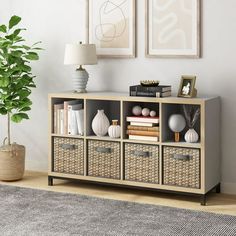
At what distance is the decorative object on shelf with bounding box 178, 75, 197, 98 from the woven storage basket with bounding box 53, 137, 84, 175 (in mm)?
927

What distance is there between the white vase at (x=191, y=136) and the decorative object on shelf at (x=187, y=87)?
271 millimetres

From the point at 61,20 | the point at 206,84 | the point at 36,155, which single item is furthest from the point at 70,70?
the point at 206,84

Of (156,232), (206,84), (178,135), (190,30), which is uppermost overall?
(190,30)

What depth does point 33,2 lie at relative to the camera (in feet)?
18.0

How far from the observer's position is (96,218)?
4078 millimetres

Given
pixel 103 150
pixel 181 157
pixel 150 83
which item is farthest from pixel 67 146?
pixel 181 157

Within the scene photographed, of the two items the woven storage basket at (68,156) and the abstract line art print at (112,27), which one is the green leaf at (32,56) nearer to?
the abstract line art print at (112,27)

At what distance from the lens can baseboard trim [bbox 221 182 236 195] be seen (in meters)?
4.76

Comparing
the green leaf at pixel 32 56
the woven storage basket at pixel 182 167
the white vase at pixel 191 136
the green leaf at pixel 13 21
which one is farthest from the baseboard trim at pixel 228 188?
the green leaf at pixel 13 21

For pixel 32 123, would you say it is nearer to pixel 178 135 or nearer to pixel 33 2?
pixel 33 2

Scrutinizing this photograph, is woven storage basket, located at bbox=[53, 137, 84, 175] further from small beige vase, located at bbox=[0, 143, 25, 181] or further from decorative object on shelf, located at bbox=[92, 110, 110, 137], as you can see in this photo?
small beige vase, located at bbox=[0, 143, 25, 181]

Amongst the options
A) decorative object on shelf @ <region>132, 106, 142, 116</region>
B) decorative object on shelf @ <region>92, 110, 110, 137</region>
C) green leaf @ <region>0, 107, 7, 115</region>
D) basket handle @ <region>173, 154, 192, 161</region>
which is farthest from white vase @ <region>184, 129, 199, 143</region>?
green leaf @ <region>0, 107, 7, 115</region>

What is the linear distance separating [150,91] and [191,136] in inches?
18.4

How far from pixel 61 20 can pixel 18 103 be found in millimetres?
840
